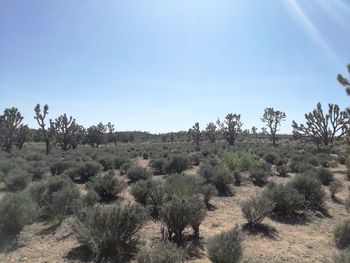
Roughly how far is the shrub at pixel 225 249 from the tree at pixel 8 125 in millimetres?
35584

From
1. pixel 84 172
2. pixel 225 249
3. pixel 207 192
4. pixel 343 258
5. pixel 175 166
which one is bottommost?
pixel 225 249

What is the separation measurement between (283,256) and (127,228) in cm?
332

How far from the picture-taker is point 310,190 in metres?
12.5

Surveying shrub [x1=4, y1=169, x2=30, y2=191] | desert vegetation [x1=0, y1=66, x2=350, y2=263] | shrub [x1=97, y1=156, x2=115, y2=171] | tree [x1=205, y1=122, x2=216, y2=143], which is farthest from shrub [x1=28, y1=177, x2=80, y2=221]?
tree [x1=205, y1=122, x2=216, y2=143]

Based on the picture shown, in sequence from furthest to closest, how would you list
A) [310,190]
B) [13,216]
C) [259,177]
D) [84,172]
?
[84,172] < [259,177] < [310,190] < [13,216]

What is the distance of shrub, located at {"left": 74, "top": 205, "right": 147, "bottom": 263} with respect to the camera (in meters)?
6.81

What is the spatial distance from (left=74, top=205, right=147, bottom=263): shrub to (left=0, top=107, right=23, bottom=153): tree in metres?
33.9

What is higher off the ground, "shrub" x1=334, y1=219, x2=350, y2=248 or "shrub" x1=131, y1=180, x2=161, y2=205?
"shrub" x1=131, y1=180, x2=161, y2=205

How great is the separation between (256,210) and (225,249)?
11.6ft

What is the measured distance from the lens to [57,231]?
8.67 metres

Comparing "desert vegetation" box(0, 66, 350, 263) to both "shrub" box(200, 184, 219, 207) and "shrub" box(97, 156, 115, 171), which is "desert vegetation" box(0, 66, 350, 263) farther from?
"shrub" box(97, 156, 115, 171)

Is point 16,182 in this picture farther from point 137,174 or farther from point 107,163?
point 107,163

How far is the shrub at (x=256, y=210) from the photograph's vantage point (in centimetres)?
964

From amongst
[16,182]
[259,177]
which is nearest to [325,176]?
[259,177]
